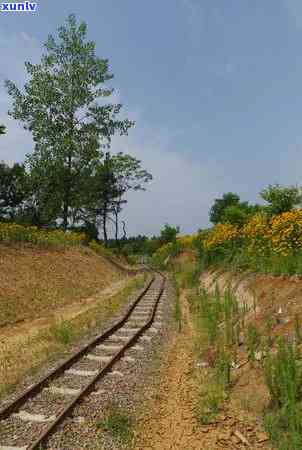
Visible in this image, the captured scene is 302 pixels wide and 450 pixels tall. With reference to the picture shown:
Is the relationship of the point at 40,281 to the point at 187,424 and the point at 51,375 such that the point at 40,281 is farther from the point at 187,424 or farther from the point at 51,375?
the point at 187,424

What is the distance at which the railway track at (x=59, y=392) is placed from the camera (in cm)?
568

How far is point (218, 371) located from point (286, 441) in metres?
2.83

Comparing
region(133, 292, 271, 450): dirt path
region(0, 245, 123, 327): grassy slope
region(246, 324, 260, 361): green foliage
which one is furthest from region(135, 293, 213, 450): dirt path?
region(0, 245, 123, 327): grassy slope

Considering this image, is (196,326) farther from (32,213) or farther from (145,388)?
(32,213)

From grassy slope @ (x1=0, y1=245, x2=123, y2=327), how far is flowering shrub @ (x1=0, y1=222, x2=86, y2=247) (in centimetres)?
61

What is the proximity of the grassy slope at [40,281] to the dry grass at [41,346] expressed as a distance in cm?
134

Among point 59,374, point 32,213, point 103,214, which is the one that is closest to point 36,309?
point 59,374

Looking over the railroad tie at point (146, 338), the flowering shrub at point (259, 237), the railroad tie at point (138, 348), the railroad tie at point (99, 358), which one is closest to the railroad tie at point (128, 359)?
the railroad tie at point (99, 358)

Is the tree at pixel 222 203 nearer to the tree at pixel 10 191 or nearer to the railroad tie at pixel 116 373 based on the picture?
the tree at pixel 10 191

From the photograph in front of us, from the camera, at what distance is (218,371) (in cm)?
784

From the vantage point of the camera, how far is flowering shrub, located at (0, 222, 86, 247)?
2067 cm

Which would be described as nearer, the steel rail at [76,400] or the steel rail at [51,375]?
the steel rail at [76,400]

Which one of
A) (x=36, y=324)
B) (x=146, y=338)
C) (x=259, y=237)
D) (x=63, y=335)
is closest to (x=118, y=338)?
(x=146, y=338)

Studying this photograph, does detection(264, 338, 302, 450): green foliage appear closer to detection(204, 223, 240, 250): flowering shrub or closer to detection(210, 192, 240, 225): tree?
detection(204, 223, 240, 250): flowering shrub
